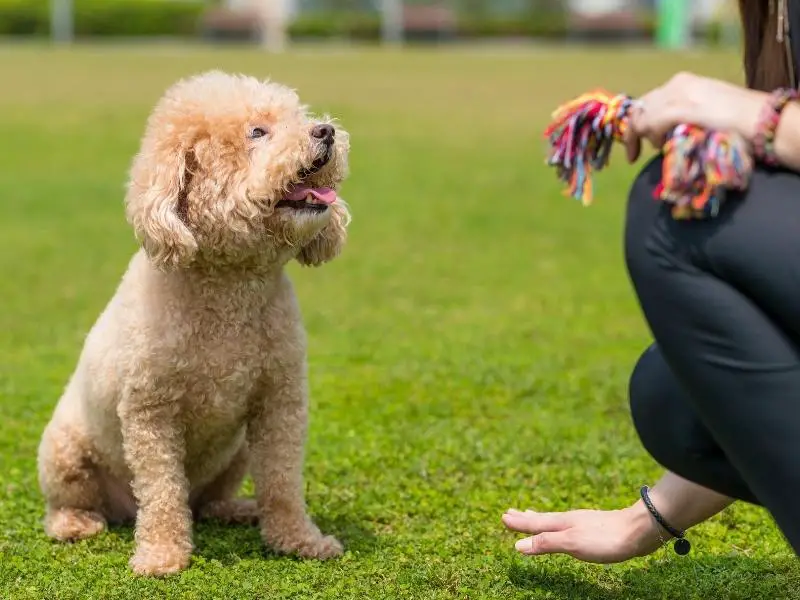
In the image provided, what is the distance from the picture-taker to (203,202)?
368 cm

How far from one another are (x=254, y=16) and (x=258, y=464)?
171 ft

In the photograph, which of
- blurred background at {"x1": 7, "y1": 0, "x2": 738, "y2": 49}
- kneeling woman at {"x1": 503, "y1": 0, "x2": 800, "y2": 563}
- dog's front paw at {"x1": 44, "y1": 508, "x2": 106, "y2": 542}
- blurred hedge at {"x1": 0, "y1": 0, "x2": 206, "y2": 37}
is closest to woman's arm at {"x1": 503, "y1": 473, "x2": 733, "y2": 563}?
kneeling woman at {"x1": 503, "y1": 0, "x2": 800, "y2": 563}

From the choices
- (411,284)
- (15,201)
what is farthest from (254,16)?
(411,284)

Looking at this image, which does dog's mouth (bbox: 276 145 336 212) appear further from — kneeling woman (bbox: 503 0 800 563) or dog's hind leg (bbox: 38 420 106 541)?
kneeling woman (bbox: 503 0 800 563)

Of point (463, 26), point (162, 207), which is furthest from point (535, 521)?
point (463, 26)

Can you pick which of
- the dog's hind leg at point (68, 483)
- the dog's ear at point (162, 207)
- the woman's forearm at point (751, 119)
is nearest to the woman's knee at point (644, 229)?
the woman's forearm at point (751, 119)

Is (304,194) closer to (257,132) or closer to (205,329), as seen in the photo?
(257,132)

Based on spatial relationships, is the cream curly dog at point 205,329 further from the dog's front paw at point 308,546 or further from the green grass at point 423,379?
the green grass at point 423,379

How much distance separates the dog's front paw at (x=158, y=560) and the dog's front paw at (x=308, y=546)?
30 centimetres

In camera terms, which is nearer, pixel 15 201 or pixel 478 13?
pixel 15 201

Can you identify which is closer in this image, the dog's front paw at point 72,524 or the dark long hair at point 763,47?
the dark long hair at point 763,47

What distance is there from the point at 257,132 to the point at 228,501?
137cm

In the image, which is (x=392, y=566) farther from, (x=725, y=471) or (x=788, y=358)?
(x=788, y=358)

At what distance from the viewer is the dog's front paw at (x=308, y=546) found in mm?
3941
